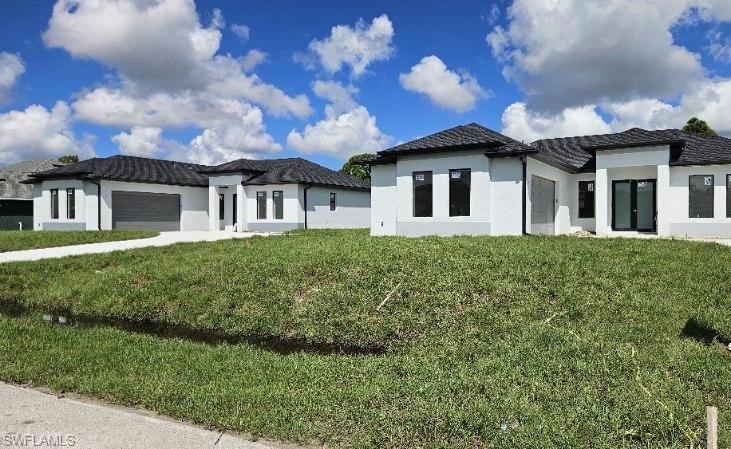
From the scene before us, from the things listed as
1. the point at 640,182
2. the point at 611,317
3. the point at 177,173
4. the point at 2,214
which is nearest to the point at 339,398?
the point at 611,317

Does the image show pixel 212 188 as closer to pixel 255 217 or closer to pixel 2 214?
pixel 255 217

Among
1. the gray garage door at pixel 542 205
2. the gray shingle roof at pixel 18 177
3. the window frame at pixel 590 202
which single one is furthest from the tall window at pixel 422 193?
the gray shingle roof at pixel 18 177

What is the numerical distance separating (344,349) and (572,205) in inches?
690

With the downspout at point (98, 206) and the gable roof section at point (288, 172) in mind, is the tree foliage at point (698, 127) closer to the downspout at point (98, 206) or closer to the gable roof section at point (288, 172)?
the gable roof section at point (288, 172)

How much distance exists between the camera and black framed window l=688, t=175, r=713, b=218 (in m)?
19.2

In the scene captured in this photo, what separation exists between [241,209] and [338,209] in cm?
596

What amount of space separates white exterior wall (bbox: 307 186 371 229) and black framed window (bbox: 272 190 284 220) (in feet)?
4.91

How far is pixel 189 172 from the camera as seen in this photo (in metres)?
34.5

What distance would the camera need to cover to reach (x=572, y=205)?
74.3 ft

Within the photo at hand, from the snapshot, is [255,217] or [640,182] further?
[255,217]

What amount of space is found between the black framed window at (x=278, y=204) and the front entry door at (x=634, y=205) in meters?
17.2

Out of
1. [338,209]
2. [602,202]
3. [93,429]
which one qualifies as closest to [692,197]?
[602,202]

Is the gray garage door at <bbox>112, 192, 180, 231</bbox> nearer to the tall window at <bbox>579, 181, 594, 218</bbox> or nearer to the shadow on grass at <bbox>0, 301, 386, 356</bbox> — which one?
the shadow on grass at <bbox>0, 301, 386, 356</bbox>

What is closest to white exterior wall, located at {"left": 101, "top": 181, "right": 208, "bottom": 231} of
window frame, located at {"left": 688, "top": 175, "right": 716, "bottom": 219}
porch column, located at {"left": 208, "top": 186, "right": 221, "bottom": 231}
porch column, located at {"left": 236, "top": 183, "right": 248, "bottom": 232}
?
porch column, located at {"left": 208, "top": 186, "right": 221, "bottom": 231}
